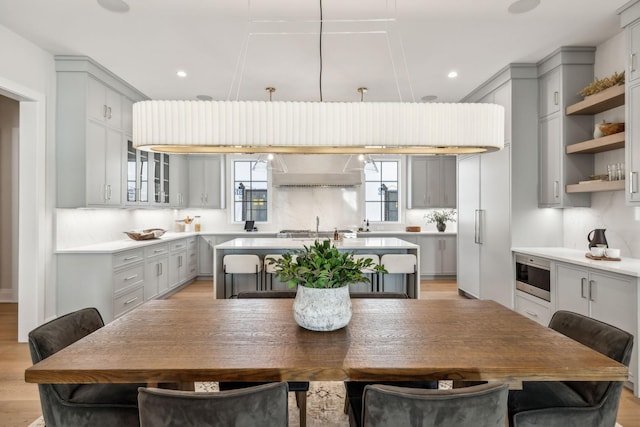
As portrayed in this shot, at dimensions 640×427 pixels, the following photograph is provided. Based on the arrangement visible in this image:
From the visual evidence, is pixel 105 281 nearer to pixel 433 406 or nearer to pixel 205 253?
pixel 205 253

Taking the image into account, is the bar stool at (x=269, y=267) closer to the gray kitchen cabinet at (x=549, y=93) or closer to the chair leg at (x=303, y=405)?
the chair leg at (x=303, y=405)

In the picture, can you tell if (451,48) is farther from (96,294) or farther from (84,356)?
(96,294)

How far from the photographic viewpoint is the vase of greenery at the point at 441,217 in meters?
6.72

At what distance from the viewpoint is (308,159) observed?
6.51 metres

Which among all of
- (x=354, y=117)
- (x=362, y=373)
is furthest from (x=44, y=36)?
(x=362, y=373)

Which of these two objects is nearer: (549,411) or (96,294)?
(549,411)

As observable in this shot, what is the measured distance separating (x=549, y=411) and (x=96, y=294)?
13.0ft

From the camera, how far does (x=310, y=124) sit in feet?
6.58

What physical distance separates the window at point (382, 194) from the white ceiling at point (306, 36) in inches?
112

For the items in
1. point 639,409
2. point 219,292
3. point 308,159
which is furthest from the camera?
point 308,159

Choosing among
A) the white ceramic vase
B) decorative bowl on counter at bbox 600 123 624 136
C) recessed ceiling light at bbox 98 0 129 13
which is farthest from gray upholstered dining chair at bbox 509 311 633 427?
recessed ceiling light at bbox 98 0 129 13

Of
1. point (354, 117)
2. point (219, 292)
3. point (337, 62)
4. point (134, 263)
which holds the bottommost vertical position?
point (219, 292)

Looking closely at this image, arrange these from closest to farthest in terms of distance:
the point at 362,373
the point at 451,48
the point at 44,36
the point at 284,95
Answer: the point at 362,373, the point at 44,36, the point at 451,48, the point at 284,95

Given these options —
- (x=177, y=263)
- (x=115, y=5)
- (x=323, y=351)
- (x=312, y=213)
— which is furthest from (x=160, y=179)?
(x=323, y=351)
